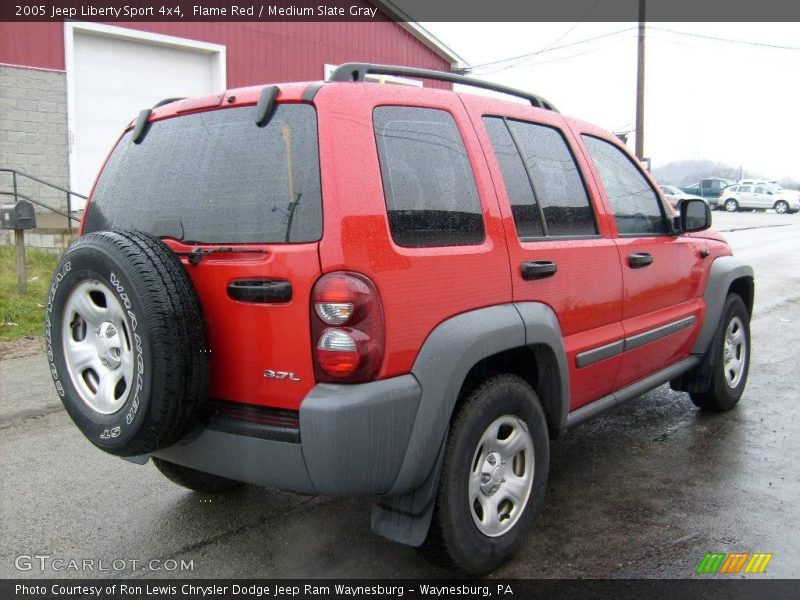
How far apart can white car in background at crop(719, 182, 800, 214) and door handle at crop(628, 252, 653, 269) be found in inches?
1665

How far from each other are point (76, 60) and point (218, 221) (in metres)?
11.9

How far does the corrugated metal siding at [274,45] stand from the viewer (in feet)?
40.3

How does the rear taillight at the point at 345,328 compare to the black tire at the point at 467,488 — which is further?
the black tire at the point at 467,488

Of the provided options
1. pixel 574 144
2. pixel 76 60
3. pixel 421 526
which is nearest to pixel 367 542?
pixel 421 526

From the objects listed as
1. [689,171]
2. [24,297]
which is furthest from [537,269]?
[689,171]

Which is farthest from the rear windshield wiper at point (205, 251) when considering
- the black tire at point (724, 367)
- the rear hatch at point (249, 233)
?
the black tire at point (724, 367)

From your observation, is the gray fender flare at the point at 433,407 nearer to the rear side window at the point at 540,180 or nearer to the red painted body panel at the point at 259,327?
the red painted body panel at the point at 259,327

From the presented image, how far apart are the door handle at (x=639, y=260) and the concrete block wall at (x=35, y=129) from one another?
11091 millimetres

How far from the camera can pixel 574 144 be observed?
12.5 ft

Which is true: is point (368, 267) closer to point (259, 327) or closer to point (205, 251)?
point (259, 327)

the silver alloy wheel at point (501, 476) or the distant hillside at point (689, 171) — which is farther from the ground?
the distant hillside at point (689, 171)

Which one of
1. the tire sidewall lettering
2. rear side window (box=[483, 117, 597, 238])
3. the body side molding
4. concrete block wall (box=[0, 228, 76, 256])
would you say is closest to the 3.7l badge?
the tire sidewall lettering

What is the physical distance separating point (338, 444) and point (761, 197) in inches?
1777

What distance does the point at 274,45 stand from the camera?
51.5ft
